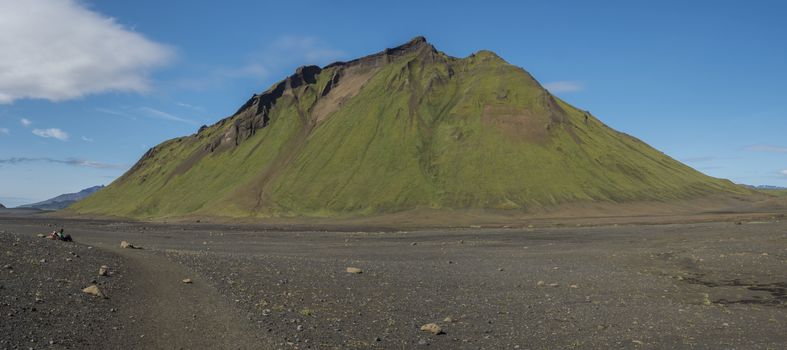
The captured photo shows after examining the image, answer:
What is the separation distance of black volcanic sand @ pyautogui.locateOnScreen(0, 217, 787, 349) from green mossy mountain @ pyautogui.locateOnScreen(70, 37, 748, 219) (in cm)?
9000

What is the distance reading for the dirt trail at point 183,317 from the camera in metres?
13.8

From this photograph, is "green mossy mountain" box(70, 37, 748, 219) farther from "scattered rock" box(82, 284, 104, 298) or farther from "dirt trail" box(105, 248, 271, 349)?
"scattered rock" box(82, 284, 104, 298)

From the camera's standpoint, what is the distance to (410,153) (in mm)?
144500

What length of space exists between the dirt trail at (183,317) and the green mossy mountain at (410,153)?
101215 mm

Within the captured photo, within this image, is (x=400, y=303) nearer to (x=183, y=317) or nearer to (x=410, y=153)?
(x=183, y=317)

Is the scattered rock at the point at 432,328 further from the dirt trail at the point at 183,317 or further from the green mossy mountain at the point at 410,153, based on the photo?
the green mossy mountain at the point at 410,153

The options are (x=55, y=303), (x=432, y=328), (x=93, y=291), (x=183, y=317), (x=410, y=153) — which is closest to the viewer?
(x=55, y=303)

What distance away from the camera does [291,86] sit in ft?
650

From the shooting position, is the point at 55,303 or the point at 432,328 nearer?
the point at 55,303

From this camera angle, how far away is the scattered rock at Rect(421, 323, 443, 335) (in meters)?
16.4

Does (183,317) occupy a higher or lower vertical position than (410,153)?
lower

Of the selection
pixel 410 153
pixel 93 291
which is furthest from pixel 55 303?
pixel 410 153

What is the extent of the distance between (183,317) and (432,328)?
737cm

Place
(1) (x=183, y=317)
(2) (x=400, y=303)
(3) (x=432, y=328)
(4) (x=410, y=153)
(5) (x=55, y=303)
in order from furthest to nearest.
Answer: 1. (4) (x=410, y=153)
2. (2) (x=400, y=303)
3. (3) (x=432, y=328)
4. (1) (x=183, y=317)
5. (5) (x=55, y=303)
